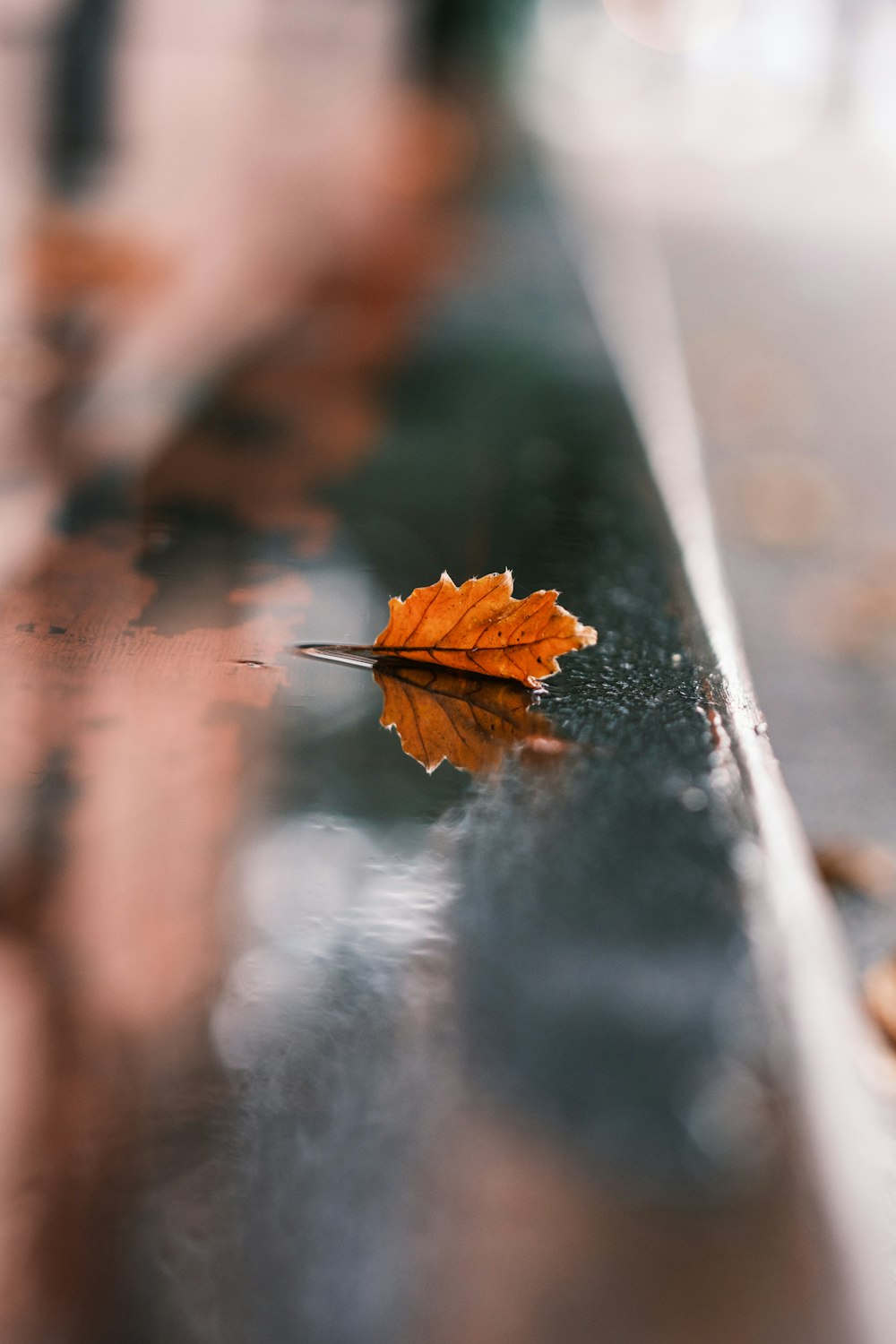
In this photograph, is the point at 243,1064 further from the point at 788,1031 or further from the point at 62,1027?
the point at 788,1031

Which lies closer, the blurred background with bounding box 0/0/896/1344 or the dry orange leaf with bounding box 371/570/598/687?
the blurred background with bounding box 0/0/896/1344

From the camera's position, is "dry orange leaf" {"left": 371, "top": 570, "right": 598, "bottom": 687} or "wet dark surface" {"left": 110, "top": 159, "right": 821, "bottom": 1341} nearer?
"wet dark surface" {"left": 110, "top": 159, "right": 821, "bottom": 1341}

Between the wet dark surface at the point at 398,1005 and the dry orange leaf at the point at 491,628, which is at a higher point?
the dry orange leaf at the point at 491,628

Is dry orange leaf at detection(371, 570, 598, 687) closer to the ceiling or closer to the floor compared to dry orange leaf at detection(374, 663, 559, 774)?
closer to the ceiling

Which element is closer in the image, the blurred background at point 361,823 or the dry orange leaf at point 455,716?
the blurred background at point 361,823
